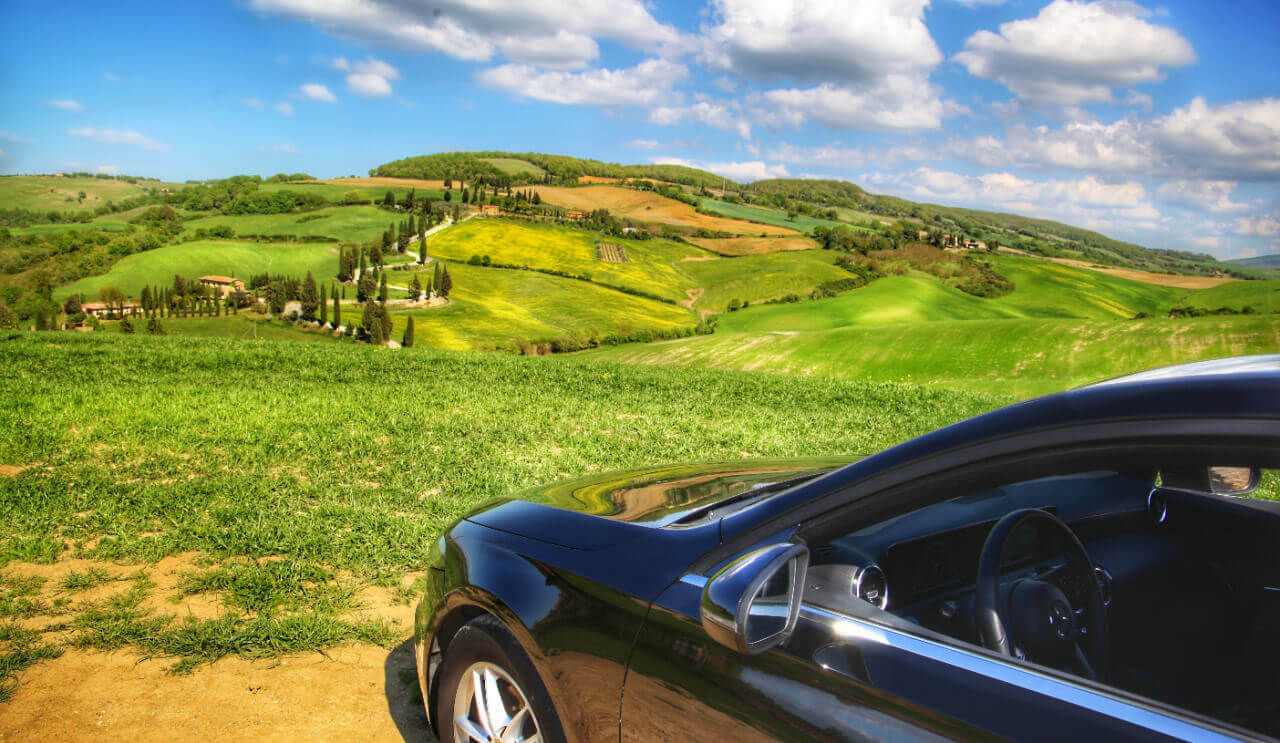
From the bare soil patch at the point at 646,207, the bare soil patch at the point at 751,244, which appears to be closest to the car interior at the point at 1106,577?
the bare soil patch at the point at 751,244

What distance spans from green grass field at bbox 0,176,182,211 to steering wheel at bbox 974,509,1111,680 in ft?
→ 528

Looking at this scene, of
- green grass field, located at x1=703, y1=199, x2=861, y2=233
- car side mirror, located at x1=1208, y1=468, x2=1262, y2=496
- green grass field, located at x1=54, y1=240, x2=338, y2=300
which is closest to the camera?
car side mirror, located at x1=1208, y1=468, x2=1262, y2=496

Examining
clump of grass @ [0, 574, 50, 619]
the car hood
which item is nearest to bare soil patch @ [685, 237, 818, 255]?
clump of grass @ [0, 574, 50, 619]

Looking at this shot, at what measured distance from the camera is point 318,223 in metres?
106

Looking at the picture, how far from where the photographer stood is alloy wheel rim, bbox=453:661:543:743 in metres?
2.35

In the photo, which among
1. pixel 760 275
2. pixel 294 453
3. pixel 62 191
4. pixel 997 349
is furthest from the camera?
pixel 62 191

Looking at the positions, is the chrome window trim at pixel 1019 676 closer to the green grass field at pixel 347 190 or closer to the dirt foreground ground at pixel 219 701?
the dirt foreground ground at pixel 219 701

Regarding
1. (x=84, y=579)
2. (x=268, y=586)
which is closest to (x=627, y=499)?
(x=268, y=586)

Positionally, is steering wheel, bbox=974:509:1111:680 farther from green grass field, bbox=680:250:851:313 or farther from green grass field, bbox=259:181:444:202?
green grass field, bbox=259:181:444:202

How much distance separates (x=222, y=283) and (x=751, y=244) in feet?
228

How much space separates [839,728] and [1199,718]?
25.1 inches

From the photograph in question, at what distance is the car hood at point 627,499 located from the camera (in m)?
2.38

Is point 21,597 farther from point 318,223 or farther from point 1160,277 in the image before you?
point 1160,277

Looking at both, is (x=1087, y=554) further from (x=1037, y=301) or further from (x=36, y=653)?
(x=1037, y=301)
